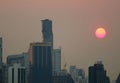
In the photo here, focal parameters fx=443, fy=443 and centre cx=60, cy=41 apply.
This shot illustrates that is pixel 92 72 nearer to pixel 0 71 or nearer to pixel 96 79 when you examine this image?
pixel 96 79

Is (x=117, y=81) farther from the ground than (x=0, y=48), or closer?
→ closer

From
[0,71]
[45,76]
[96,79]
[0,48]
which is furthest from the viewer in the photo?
[45,76]

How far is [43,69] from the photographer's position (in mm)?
101562

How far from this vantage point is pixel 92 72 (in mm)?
87688

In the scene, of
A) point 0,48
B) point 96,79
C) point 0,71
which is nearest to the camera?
point 0,71

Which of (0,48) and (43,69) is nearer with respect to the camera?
(0,48)

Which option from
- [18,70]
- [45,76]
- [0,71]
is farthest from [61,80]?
[0,71]

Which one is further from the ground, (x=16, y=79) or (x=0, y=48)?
(x=0, y=48)

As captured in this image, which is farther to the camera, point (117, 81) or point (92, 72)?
point (92, 72)

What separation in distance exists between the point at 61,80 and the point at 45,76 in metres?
5.43

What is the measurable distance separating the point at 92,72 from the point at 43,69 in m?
17.2

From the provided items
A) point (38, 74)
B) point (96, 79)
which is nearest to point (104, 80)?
point (96, 79)

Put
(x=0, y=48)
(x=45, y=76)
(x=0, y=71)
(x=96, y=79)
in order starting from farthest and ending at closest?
1. (x=45, y=76)
2. (x=0, y=48)
3. (x=96, y=79)
4. (x=0, y=71)

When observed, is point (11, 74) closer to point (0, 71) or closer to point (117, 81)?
point (0, 71)
